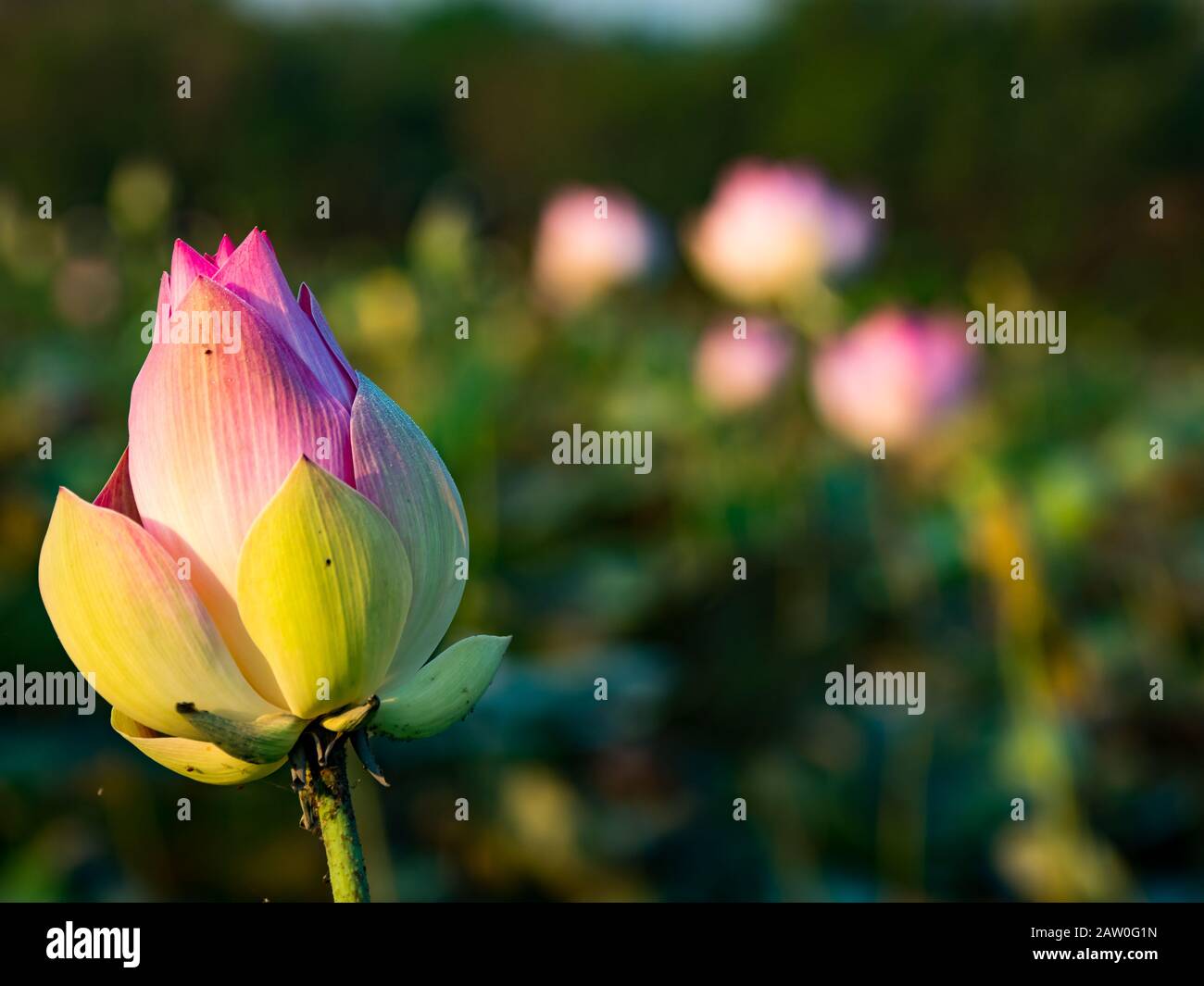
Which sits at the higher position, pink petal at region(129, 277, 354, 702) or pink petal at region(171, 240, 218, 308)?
pink petal at region(171, 240, 218, 308)

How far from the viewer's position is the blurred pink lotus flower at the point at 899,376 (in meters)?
1.33

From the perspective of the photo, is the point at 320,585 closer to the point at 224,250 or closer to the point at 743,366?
the point at 224,250

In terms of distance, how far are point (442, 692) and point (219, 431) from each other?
49mm

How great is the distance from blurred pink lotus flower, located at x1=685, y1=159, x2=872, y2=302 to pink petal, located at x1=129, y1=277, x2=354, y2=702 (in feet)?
5.12

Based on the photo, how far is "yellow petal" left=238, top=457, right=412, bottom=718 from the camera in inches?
7.1

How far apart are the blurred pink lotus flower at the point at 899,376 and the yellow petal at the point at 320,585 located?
1204mm

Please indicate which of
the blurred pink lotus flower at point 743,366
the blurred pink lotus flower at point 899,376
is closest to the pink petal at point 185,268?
the blurred pink lotus flower at point 899,376

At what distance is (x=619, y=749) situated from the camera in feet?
4.63

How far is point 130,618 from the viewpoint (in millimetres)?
175

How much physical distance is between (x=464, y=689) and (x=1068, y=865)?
95cm

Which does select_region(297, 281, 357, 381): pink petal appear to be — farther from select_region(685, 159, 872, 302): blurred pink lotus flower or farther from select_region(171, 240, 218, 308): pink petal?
select_region(685, 159, 872, 302): blurred pink lotus flower

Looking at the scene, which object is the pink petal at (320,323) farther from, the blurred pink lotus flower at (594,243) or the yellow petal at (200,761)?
the blurred pink lotus flower at (594,243)

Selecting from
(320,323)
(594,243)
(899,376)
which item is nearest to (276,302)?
(320,323)

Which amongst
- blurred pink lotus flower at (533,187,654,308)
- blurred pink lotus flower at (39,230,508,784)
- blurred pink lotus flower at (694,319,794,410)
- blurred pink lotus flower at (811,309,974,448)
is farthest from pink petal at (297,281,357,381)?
blurred pink lotus flower at (533,187,654,308)
